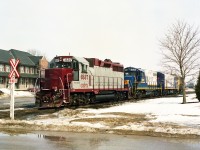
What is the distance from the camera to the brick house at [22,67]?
74.2 meters

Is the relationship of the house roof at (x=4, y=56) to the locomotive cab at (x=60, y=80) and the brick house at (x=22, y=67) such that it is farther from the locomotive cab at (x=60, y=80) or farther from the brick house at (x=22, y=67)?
the locomotive cab at (x=60, y=80)

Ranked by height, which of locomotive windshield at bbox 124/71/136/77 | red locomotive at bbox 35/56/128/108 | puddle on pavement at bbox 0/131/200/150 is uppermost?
locomotive windshield at bbox 124/71/136/77

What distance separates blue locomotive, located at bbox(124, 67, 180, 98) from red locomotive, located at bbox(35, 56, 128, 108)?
8.54 m

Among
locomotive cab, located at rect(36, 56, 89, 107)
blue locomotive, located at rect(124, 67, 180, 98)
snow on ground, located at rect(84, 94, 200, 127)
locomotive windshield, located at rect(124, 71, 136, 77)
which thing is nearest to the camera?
snow on ground, located at rect(84, 94, 200, 127)

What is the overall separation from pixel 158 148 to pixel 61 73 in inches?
616

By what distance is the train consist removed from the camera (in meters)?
23.3

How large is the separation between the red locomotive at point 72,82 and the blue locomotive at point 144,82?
8537 mm

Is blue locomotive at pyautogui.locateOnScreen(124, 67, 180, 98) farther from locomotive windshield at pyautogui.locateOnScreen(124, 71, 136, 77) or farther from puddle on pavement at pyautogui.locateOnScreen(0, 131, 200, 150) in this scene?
puddle on pavement at pyautogui.locateOnScreen(0, 131, 200, 150)

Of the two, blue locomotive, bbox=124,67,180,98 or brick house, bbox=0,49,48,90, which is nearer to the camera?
blue locomotive, bbox=124,67,180,98

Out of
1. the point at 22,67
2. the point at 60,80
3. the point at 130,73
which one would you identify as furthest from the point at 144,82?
the point at 22,67

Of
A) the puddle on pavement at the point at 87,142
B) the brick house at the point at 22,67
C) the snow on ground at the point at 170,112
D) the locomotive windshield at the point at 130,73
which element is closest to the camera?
the puddle on pavement at the point at 87,142

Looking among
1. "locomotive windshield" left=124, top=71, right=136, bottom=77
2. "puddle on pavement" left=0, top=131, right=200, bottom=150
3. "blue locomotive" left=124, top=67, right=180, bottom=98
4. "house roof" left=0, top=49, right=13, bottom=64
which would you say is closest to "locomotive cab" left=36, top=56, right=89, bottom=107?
"puddle on pavement" left=0, top=131, right=200, bottom=150

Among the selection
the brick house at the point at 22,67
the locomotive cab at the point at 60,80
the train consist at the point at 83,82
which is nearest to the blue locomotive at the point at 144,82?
the train consist at the point at 83,82

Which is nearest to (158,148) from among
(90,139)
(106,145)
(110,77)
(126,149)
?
(126,149)
